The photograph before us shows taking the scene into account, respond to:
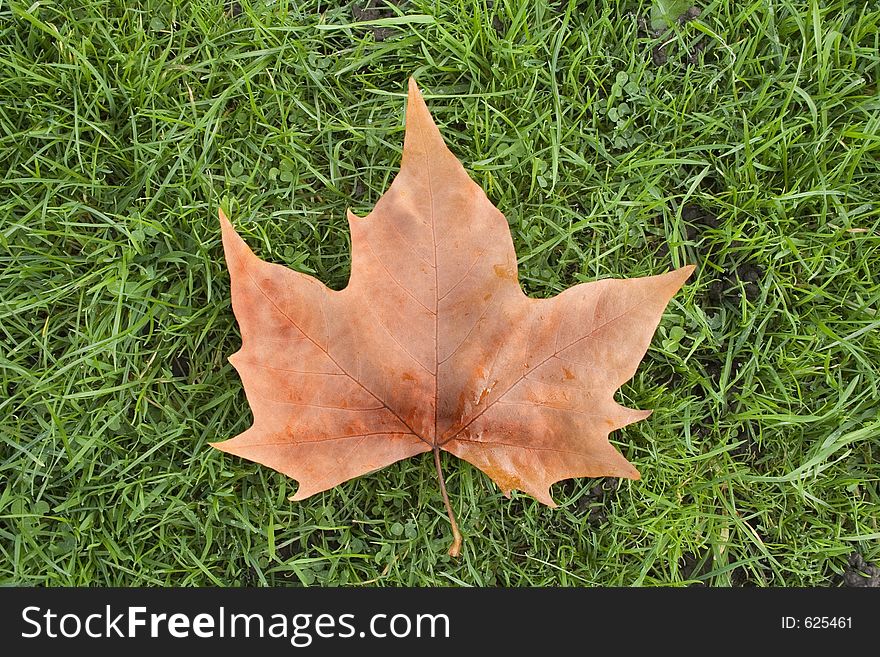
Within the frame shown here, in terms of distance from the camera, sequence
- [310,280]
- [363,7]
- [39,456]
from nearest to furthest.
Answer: [310,280], [39,456], [363,7]

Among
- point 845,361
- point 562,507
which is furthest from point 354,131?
point 845,361

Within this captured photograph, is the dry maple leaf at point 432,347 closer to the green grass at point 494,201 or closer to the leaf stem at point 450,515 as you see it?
the leaf stem at point 450,515

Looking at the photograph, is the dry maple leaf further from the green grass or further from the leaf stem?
the green grass

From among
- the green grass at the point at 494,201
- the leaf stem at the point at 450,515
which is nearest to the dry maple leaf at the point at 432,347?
the leaf stem at the point at 450,515

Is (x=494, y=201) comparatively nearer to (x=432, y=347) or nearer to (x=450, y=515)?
(x=432, y=347)

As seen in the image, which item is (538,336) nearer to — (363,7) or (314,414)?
(314,414)

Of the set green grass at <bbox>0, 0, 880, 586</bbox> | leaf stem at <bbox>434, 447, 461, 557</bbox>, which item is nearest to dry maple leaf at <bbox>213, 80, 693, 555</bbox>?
leaf stem at <bbox>434, 447, 461, 557</bbox>

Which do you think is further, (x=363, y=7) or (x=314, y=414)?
(x=363, y=7)
